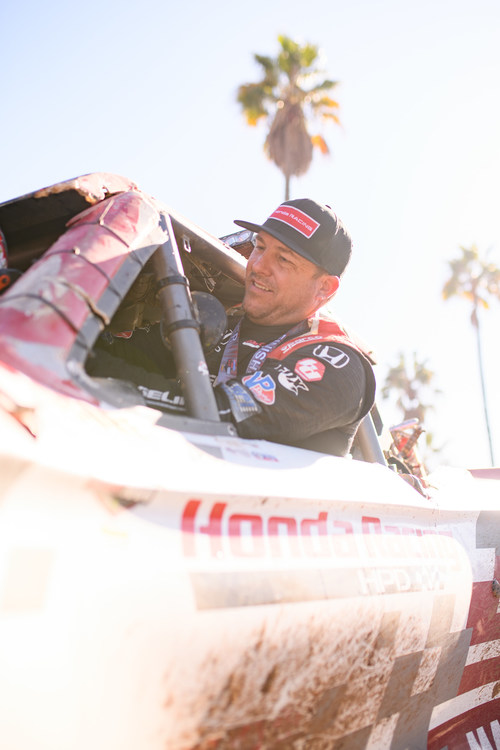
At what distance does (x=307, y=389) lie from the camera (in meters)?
1.68

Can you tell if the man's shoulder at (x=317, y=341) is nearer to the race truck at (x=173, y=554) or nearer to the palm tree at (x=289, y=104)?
the race truck at (x=173, y=554)

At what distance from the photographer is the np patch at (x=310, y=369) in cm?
171

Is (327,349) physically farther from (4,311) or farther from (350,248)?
(4,311)

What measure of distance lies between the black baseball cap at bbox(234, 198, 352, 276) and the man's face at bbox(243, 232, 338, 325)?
0.04 metres

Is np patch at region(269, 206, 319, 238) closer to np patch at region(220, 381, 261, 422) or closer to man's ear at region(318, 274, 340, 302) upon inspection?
man's ear at region(318, 274, 340, 302)

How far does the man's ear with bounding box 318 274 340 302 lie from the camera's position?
2336mm

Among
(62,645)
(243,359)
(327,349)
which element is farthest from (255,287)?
(62,645)

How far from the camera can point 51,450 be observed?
88cm

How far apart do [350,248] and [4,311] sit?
1606 mm

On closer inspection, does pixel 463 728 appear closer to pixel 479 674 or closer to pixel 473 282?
pixel 479 674

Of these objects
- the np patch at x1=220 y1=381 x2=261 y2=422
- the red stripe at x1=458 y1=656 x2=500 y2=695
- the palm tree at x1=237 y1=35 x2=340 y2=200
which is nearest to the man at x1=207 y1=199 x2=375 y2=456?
the np patch at x1=220 y1=381 x2=261 y2=422

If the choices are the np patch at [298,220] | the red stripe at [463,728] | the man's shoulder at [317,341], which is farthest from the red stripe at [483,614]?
the np patch at [298,220]

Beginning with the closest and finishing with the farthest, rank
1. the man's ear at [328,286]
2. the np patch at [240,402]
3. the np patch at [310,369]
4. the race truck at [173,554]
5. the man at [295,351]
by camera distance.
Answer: the race truck at [173,554], the np patch at [240,402], the man at [295,351], the np patch at [310,369], the man's ear at [328,286]

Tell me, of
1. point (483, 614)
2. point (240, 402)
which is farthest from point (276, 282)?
point (483, 614)
